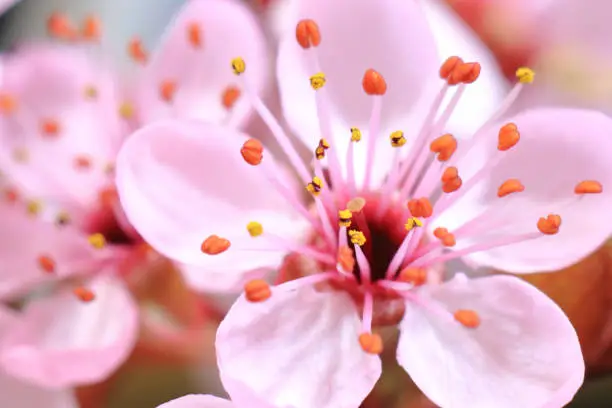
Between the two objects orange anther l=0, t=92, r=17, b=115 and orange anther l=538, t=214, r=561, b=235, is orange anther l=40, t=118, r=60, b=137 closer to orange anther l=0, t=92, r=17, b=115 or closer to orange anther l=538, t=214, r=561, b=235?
orange anther l=0, t=92, r=17, b=115

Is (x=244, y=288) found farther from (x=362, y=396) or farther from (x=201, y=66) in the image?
(x=201, y=66)

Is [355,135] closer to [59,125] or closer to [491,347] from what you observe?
[491,347]

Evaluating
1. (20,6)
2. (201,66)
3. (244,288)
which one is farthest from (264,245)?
(20,6)

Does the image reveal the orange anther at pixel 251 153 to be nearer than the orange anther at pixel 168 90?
Yes

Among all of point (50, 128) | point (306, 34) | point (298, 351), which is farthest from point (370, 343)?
point (50, 128)

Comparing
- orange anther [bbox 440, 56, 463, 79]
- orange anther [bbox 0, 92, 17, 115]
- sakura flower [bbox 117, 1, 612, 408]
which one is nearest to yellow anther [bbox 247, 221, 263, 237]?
sakura flower [bbox 117, 1, 612, 408]

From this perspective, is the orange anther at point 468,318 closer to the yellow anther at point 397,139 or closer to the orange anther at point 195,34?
the yellow anther at point 397,139

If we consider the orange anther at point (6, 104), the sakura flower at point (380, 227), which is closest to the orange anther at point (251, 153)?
the sakura flower at point (380, 227)
